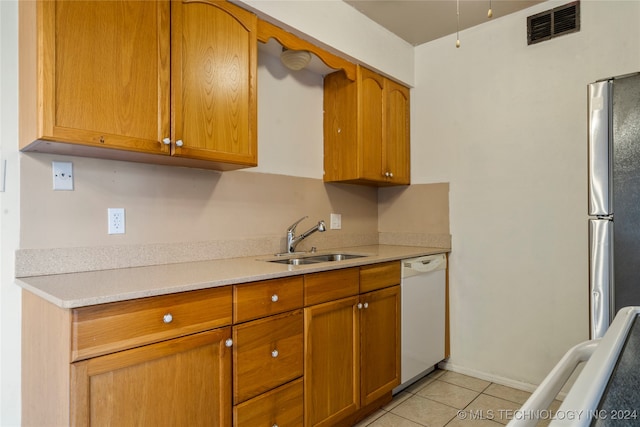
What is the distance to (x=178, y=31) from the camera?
157cm

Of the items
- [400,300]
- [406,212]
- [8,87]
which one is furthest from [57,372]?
[406,212]

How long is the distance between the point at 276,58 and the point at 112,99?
1.25 m

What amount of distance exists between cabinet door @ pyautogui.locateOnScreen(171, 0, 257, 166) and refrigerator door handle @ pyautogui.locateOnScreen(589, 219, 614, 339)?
57.4 inches

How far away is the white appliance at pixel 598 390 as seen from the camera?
0.47m

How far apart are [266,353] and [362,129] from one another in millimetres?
1621

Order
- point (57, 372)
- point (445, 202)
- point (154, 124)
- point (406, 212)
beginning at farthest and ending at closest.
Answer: point (406, 212)
point (445, 202)
point (154, 124)
point (57, 372)

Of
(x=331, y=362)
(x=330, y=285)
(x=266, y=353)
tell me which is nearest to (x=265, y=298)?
(x=266, y=353)

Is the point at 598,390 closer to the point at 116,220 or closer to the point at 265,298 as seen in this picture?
the point at 265,298

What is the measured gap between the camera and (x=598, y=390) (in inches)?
21.1

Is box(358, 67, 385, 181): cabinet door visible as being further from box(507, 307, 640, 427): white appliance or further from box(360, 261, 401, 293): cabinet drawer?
box(507, 307, 640, 427): white appliance

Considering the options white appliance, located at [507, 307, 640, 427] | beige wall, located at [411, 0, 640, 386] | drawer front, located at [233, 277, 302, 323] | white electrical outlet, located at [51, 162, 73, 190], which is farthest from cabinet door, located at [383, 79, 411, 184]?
white appliance, located at [507, 307, 640, 427]

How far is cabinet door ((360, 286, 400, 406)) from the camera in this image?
2066 millimetres

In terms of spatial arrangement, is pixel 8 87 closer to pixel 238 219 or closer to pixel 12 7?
pixel 12 7

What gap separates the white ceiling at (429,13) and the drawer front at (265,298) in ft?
6.03
